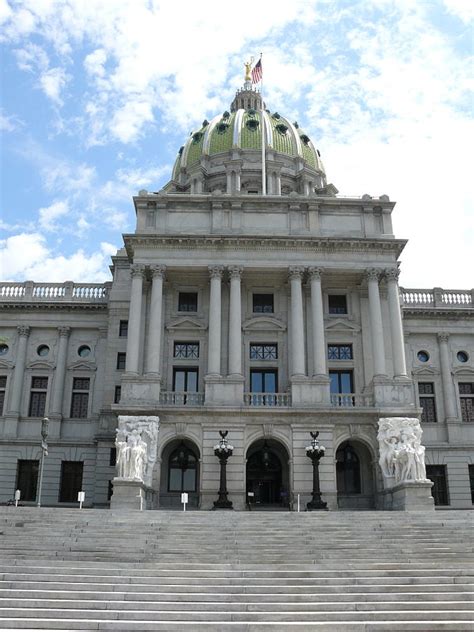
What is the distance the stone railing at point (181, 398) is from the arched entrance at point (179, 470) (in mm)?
2294

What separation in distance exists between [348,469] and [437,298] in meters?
17.4

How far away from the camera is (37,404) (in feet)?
164

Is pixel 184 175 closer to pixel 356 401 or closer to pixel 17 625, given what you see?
pixel 356 401

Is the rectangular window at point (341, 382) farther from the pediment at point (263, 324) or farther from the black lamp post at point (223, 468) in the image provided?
Answer: the black lamp post at point (223, 468)

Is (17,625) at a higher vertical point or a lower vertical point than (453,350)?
lower

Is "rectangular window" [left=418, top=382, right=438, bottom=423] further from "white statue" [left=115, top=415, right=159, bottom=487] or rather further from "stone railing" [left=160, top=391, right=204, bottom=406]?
"white statue" [left=115, top=415, right=159, bottom=487]

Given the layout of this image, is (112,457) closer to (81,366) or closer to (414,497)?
(81,366)

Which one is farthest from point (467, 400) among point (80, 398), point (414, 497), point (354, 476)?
point (80, 398)

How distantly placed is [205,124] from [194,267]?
44.6m

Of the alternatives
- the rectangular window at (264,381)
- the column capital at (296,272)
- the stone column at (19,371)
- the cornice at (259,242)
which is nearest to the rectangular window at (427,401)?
the cornice at (259,242)

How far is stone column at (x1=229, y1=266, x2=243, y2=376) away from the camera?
4134 cm

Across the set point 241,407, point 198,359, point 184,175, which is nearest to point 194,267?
point 198,359

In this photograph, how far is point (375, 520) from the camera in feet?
95.6

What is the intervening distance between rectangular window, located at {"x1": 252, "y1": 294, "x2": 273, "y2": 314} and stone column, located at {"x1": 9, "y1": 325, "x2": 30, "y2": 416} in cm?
1764
